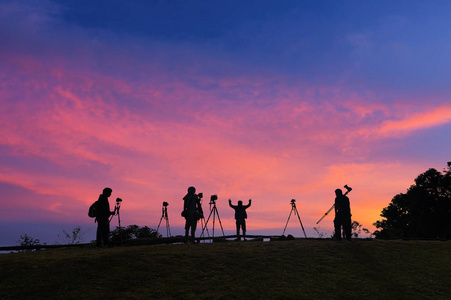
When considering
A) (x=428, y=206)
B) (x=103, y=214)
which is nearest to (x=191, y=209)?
(x=103, y=214)

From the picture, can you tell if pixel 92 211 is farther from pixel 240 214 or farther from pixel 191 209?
pixel 240 214

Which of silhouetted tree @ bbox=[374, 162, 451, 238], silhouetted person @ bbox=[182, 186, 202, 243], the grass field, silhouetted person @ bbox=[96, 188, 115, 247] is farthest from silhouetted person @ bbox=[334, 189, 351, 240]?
silhouetted tree @ bbox=[374, 162, 451, 238]

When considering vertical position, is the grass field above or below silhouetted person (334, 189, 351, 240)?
below

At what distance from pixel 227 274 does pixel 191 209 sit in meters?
6.81

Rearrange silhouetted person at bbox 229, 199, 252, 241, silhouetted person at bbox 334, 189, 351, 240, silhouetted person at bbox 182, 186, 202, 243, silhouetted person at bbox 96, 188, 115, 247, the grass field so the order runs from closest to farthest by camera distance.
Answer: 1. the grass field
2. silhouetted person at bbox 96, 188, 115, 247
3. silhouetted person at bbox 182, 186, 202, 243
4. silhouetted person at bbox 334, 189, 351, 240
5. silhouetted person at bbox 229, 199, 252, 241

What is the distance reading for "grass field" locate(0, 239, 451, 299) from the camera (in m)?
12.2

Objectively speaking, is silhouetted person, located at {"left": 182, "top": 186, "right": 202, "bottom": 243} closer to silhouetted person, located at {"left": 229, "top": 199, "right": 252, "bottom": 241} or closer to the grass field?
the grass field

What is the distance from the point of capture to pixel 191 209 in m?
20.6

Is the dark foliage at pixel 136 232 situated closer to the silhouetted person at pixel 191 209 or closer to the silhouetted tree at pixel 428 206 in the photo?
the silhouetted person at pixel 191 209

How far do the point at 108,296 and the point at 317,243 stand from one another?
41.9 ft

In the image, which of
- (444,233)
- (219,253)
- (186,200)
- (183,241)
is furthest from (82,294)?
(444,233)

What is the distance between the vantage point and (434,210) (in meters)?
47.3

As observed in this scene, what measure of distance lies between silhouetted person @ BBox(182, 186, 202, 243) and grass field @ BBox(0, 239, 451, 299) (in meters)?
2.19

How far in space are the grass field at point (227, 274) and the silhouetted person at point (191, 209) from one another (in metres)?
2.19
